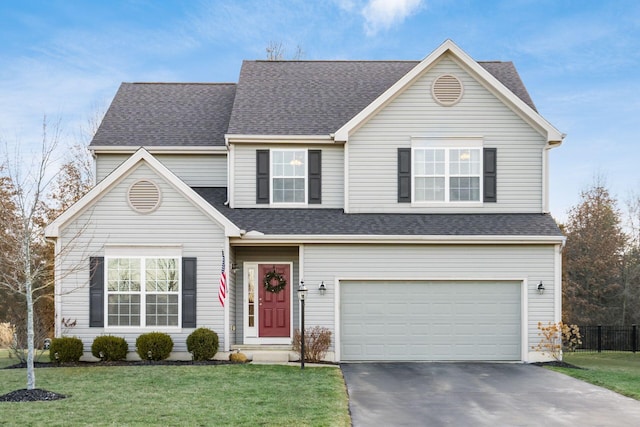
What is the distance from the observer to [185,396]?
11.2 metres

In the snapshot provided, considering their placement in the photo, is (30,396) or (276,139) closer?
(30,396)

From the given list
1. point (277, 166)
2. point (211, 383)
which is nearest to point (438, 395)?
point (211, 383)

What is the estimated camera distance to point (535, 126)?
1802 centimetres

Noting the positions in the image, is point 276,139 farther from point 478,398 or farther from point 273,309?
point 478,398

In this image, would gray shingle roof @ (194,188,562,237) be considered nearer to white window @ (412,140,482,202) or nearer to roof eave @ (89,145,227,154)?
white window @ (412,140,482,202)

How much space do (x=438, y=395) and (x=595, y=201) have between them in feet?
81.2

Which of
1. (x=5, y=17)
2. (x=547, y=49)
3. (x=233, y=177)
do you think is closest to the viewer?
(x=233, y=177)

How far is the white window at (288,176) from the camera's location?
18.4 m

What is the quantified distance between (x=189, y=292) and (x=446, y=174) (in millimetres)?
7370

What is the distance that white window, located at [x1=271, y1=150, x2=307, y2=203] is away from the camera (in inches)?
725

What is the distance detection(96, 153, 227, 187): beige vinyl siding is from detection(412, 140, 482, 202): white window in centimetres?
557

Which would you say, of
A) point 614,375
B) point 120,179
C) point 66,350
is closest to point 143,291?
point 66,350

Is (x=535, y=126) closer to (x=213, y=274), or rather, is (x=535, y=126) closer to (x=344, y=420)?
(x=213, y=274)

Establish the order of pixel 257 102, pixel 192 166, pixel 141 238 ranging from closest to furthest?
1. pixel 141 238
2. pixel 192 166
3. pixel 257 102
